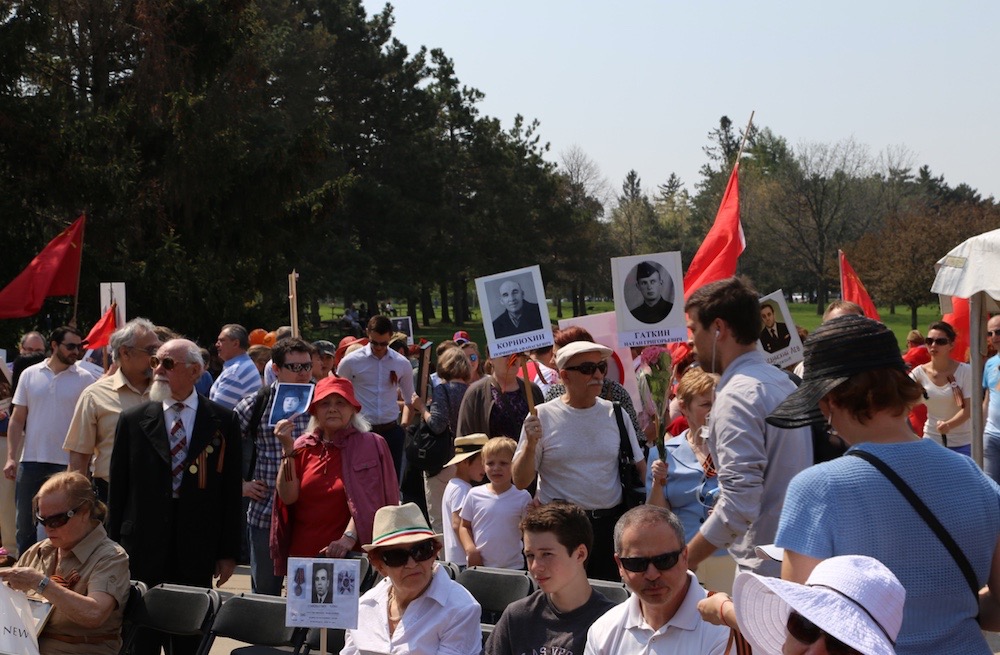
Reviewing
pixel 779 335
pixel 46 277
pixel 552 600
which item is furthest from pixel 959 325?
pixel 46 277

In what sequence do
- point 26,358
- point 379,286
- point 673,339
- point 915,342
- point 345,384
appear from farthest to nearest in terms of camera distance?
1. point 379,286
2. point 915,342
3. point 26,358
4. point 673,339
5. point 345,384

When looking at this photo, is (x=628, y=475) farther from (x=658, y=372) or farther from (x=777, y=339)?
(x=658, y=372)

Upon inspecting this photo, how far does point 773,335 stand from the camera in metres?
7.05

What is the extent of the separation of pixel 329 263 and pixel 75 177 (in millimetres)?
18680

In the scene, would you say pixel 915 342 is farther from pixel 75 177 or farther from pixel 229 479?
pixel 75 177

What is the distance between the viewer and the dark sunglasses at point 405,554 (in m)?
4.90

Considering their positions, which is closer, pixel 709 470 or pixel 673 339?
pixel 709 470

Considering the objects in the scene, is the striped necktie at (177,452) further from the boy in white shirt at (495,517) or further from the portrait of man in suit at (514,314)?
the portrait of man in suit at (514,314)

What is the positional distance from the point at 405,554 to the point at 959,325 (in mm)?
7310

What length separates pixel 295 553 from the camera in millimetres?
6277

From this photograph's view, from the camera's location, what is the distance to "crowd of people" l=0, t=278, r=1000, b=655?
262 cm

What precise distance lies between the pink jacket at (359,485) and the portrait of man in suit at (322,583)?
135 cm

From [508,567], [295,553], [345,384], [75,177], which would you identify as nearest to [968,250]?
[508,567]

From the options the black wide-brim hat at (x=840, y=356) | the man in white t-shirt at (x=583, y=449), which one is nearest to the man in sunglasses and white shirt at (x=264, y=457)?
the man in white t-shirt at (x=583, y=449)
